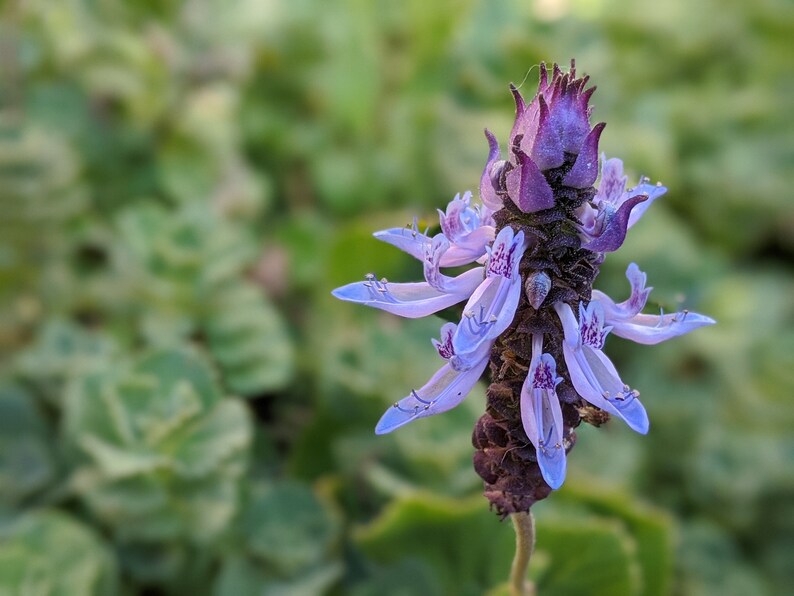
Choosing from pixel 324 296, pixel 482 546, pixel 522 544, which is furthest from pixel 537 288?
pixel 324 296

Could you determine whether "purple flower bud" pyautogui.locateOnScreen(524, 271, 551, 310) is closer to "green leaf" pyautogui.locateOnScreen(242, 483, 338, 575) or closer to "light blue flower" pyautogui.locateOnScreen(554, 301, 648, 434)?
"light blue flower" pyautogui.locateOnScreen(554, 301, 648, 434)

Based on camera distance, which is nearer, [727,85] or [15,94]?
[15,94]

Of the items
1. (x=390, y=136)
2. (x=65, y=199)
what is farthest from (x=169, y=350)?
(x=390, y=136)

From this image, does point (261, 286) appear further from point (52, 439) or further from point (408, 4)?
point (408, 4)

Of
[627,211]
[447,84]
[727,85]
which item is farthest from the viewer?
[727,85]

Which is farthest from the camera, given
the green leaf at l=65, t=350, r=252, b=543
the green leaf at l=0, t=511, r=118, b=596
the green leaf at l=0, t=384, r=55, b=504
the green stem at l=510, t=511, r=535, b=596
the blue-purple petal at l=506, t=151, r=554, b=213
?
the green leaf at l=0, t=384, r=55, b=504

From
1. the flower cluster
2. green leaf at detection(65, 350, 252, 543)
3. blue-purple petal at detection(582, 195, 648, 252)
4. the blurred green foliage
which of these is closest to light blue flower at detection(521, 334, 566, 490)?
the flower cluster

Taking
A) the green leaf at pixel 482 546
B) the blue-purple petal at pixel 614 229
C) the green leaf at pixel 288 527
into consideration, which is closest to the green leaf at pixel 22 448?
the green leaf at pixel 288 527

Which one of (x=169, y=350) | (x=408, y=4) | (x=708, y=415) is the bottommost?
(x=169, y=350)
